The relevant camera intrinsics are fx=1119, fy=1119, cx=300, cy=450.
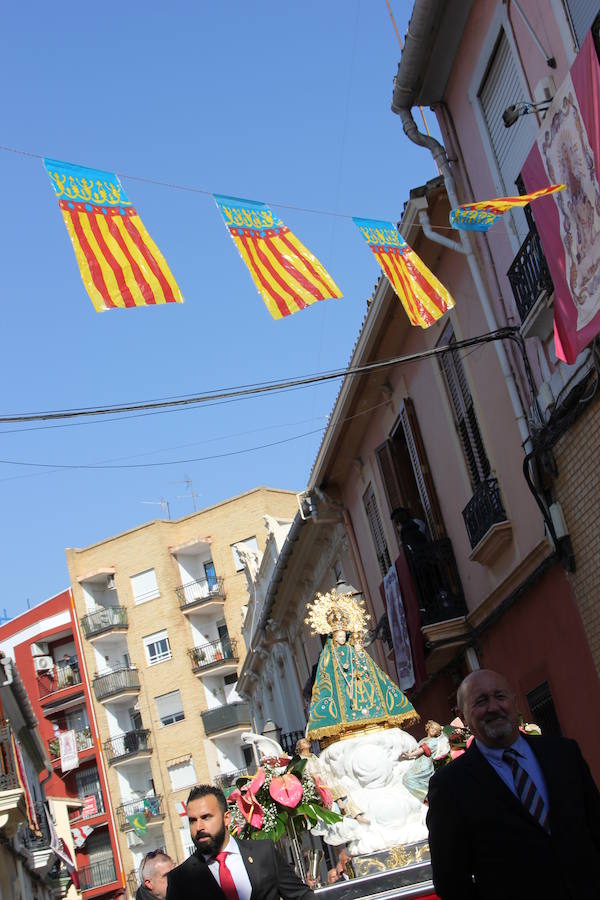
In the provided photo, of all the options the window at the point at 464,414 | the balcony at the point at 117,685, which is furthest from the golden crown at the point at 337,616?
the balcony at the point at 117,685

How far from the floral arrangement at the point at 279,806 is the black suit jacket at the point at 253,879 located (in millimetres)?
3149

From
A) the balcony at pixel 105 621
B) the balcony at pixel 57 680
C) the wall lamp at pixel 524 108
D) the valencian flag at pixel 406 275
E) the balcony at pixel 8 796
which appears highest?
the balcony at pixel 105 621

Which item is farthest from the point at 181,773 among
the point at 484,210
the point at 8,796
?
the point at 484,210

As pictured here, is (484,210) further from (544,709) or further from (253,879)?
(253,879)

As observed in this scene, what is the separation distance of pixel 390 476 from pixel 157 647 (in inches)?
1330

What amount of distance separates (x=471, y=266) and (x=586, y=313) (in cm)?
348

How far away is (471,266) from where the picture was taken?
11.9 m

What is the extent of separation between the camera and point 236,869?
4.18 meters

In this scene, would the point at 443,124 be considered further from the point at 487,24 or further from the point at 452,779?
the point at 452,779

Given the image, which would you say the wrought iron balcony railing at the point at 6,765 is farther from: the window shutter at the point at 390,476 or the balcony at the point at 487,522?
the balcony at the point at 487,522

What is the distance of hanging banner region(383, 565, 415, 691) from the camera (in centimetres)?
1510

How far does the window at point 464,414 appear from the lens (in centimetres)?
1322

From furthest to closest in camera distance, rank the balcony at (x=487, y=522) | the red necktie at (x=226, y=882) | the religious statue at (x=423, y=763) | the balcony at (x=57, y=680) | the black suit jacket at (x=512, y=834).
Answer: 1. the balcony at (x=57, y=680)
2. the balcony at (x=487, y=522)
3. the religious statue at (x=423, y=763)
4. the red necktie at (x=226, y=882)
5. the black suit jacket at (x=512, y=834)

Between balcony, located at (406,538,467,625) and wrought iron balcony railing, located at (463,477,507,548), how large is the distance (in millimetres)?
1156
